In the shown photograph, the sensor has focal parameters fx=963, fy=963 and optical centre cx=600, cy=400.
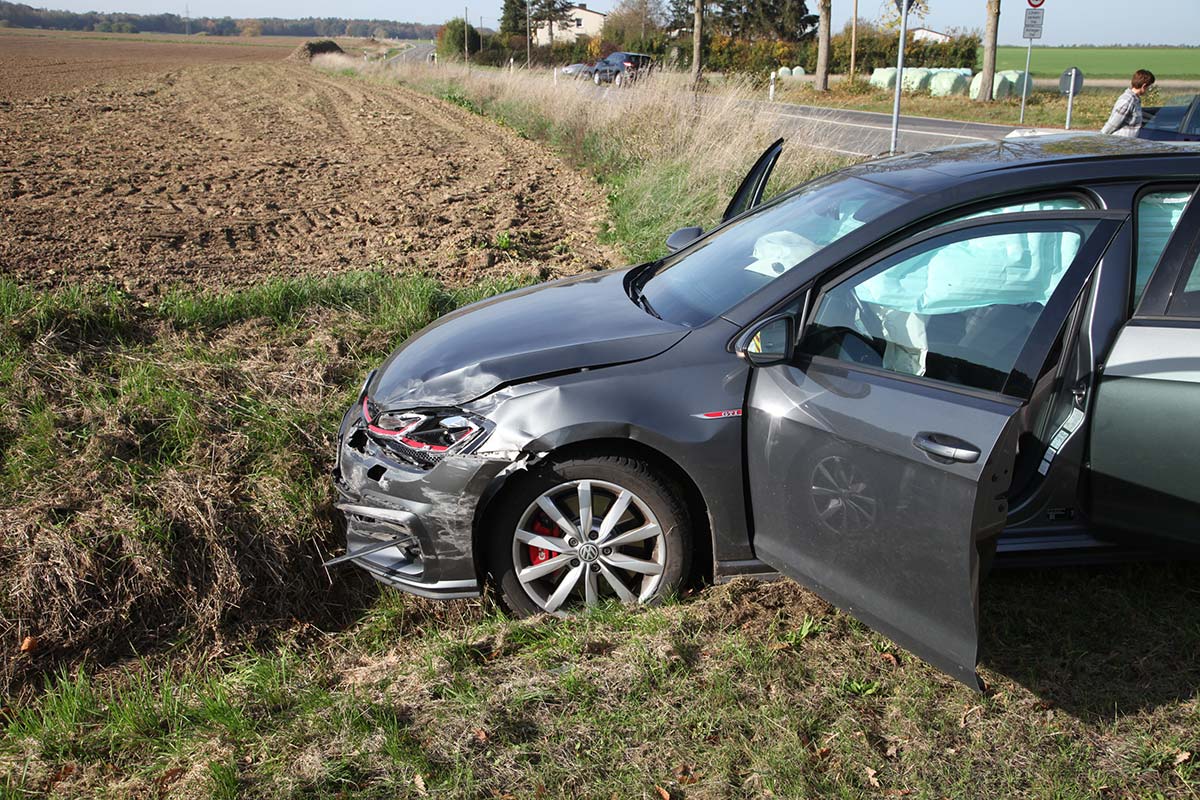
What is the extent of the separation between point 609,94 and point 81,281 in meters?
12.1

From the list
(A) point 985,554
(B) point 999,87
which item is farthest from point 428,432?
(B) point 999,87

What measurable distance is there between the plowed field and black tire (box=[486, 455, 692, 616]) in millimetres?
4802

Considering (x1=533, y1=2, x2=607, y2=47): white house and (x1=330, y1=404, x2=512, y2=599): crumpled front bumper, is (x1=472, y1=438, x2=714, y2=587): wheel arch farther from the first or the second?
(x1=533, y1=2, x2=607, y2=47): white house

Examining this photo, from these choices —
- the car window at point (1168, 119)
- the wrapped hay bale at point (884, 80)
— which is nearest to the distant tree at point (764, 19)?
the wrapped hay bale at point (884, 80)

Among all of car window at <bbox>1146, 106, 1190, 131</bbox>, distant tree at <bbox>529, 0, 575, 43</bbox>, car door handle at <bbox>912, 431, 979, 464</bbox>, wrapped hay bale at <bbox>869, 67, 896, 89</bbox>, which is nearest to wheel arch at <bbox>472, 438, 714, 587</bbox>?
car door handle at <bbox>912, 431, 979, 464</bbox>

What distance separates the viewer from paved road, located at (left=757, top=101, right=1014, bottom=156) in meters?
13.2

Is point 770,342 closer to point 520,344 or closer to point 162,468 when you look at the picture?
point 520,344

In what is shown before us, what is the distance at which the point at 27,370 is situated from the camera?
5.38m

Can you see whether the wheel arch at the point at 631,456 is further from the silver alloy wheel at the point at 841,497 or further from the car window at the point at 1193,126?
the car window at the point at 1193,126

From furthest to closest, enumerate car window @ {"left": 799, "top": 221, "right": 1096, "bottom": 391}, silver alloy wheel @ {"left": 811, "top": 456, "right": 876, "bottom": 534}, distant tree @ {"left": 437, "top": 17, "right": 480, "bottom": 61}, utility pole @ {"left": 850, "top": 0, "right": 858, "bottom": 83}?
1. distant tree @ {"left": 437, "top": 17, "right": 480, "bottom": 61}
2. utility pole @ {"left": 850, "top": 0, "right": 858, "bottom": 83}
3. car window @ {"left": 799, "top": 221, "right": 1096, "bottom": 391}
4. silver alloy wheel @ {"left": 811, "top": 456, "right": 876, "bottom": 534}

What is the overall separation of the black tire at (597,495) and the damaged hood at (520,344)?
1.21ft

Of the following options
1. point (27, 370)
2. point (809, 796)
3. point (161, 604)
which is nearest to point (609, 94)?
point (27, 370)

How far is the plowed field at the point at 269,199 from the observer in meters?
8.49

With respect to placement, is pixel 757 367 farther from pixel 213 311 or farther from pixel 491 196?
pixel 491 196
